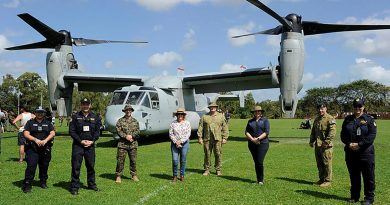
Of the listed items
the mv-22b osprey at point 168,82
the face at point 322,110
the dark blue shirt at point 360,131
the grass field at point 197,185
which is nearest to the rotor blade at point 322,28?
the mv-22b osprey at point 168,82

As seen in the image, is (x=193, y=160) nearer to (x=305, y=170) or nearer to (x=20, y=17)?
(x=305, y=170)

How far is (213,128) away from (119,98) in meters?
7.48

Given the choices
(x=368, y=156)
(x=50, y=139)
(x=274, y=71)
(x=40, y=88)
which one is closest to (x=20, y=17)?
(x=274, y=71)

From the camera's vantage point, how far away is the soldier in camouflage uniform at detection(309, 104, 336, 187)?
297 inches

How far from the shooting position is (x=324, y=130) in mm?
7656

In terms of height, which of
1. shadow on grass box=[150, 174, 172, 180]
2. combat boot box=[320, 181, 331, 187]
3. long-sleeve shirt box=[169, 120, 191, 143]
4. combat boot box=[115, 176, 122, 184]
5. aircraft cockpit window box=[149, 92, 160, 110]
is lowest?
combat boot box=[320, 181, 331, 187]

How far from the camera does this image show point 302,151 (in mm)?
13695

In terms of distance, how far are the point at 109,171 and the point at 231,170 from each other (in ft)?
9.68

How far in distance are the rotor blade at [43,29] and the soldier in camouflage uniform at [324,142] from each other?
51.0 ft

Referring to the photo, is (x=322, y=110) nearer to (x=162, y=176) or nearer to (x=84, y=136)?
(x=162, y=176)

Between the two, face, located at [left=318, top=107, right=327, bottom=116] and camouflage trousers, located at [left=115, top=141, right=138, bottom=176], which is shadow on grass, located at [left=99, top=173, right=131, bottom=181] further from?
face, located at [left=318, top=107, right=327, bottom=116]

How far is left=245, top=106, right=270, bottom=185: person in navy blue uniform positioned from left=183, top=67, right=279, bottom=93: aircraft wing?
31.5 feet

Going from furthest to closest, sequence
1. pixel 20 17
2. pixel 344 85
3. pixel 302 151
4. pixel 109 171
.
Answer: pixel 344 85 < pixel 20 17 < pixel 302 151 < pixel 109 171

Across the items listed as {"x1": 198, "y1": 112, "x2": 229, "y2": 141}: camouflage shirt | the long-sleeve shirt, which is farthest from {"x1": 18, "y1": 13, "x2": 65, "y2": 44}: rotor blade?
the long-sleeve shirt
